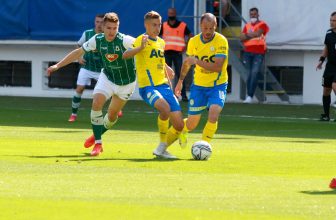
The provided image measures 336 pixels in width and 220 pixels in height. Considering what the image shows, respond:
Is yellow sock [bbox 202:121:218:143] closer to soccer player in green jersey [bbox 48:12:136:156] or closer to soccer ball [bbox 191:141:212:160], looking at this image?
soccer ball [bbox 191:141:212:160]

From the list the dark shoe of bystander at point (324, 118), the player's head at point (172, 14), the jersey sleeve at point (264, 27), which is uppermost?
the player's head at point (172, 14)

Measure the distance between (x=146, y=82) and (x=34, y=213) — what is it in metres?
6.54

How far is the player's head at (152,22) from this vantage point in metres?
17.3

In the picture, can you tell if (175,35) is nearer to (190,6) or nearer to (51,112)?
(190,6)

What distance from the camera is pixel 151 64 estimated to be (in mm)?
17625

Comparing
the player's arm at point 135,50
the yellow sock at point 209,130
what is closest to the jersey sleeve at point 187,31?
the yellow sock at point 209,130

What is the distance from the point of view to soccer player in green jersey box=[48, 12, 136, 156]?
Result: 17516mm

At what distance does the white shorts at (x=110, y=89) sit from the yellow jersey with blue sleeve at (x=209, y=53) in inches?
43.0

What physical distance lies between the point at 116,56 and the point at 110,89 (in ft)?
1.75

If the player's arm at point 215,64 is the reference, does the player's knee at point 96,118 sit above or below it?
below

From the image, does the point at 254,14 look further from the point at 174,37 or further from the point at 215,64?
the point at 215,64

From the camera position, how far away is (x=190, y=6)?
32469mm

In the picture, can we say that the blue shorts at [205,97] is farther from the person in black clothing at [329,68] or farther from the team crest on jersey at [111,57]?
the person in black clothing at [329,68]

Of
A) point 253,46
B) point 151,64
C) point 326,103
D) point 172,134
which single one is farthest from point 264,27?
point 172,134
